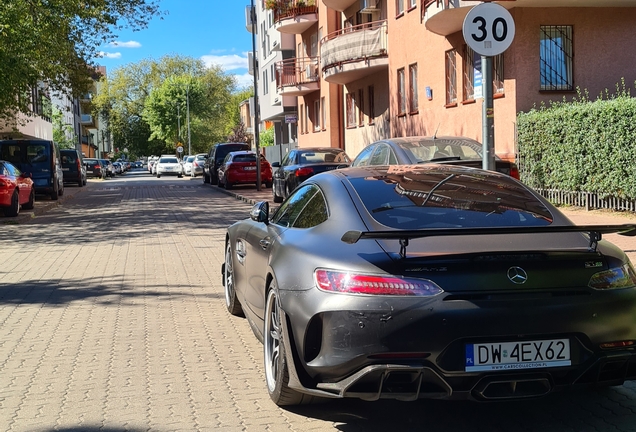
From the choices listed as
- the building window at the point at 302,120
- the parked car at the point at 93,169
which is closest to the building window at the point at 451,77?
the building window at the point at 302,120

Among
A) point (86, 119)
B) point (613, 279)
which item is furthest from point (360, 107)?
point (86, 119)

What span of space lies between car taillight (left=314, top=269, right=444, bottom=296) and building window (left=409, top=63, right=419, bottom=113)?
22.4m

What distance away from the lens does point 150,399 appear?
16.0 ft

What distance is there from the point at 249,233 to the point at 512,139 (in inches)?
542

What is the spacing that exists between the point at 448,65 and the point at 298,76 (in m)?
19.0

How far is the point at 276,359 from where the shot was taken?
4.58 m

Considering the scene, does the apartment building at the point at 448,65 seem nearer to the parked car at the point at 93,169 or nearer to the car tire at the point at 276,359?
the car tire at the point at 276,359

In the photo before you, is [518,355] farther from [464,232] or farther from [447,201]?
[447,201]

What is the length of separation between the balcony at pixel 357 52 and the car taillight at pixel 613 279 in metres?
25.3

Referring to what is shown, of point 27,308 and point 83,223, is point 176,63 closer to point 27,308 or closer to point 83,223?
point 83,223

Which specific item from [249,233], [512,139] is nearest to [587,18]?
[512,139]

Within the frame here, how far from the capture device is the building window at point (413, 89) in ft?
85.2

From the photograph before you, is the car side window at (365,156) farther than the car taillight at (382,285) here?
Yes

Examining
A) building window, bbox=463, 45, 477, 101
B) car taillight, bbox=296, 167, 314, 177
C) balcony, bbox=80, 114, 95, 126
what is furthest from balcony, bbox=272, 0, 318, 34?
balcony, bbox=80, 114, 95, 126
